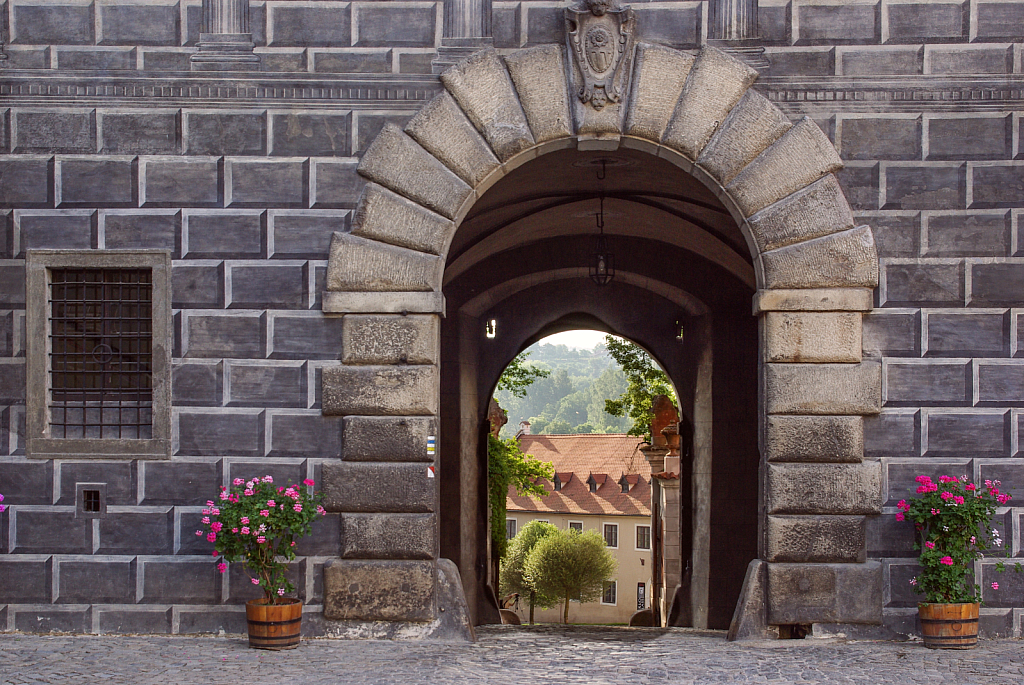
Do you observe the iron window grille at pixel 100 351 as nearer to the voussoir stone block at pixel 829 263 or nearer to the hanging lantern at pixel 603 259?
the voussoir stone block at pixel 829 263

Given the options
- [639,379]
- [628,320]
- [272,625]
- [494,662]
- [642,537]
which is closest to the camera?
[494,662]

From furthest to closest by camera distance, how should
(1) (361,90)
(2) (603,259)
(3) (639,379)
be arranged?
(3) (639,379)
(2) (603,259)
(1) (361,90)

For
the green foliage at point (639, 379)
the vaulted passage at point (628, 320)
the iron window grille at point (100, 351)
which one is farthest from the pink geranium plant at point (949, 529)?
the green foliage at point (639, 379)

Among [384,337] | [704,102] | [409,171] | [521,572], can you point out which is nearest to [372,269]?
[384,337]

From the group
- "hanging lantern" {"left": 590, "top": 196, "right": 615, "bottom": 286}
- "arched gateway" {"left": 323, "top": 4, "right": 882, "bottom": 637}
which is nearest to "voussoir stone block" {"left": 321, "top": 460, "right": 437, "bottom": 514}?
"arched gateway" {"left": 323, "top": 4, "right": 882, "bottom": 637}

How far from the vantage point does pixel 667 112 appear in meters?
7.07

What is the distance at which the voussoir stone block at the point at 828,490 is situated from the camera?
22.5 feet

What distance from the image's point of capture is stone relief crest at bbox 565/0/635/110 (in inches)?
276

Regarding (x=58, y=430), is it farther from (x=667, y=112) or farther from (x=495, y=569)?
(x=495, y=569)

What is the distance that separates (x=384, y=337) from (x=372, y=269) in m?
0.46

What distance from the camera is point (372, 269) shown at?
7.04 m

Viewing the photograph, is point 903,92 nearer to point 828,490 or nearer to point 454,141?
point 828,490

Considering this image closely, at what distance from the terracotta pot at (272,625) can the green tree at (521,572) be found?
126 ft

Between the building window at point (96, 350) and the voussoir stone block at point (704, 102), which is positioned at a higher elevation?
the voussoir stone block at point (704, 102)
